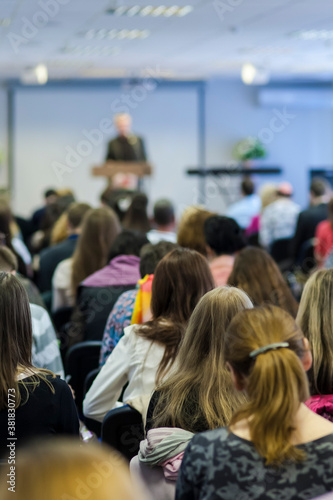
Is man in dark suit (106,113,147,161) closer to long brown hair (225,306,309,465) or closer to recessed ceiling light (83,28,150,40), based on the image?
recessed ceiling light (83,28,150,40)

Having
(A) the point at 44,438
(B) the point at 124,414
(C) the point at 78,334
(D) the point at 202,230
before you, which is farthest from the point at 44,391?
(D) the point at 202,230

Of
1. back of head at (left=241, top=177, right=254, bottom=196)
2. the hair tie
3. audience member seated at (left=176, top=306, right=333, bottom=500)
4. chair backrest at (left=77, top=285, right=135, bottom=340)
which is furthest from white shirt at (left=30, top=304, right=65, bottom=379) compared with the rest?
back of head at (left=241, top=177, right=254, bottom=196)

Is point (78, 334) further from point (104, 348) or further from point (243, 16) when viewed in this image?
point (243, 16)

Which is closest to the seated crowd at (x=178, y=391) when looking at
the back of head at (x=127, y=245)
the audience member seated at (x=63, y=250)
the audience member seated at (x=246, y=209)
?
the back of head at (x=127, y=245)

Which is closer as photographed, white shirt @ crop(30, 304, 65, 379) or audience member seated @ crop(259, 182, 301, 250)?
white shirt @ crop(30, 304, 65, 379)

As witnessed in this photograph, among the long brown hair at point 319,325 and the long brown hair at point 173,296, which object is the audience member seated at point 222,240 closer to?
the long brown hair at point 173,296

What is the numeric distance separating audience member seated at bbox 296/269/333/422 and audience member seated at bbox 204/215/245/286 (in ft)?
5.55

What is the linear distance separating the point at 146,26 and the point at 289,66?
13.9 ft

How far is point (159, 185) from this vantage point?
13.1m

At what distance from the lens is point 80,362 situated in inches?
131

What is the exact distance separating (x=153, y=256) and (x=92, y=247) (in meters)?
1.16

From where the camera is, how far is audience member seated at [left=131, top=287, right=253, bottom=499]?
182cm

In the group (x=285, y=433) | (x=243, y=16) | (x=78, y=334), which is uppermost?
(x=243, y=16)

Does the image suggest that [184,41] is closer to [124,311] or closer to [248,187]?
[248,187]
